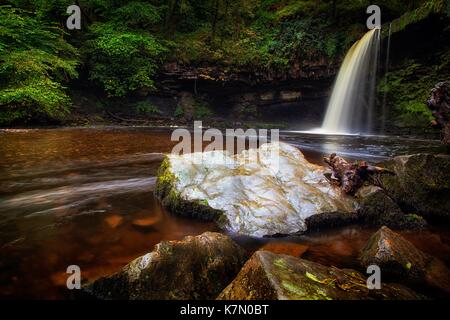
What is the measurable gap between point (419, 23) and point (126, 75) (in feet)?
42.1

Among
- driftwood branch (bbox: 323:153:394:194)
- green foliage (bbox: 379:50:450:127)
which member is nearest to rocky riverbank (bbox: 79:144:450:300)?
driftwood branch (bbox: 323:153:394:194)

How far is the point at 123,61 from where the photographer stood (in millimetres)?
15609

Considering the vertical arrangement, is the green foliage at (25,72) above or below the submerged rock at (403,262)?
above

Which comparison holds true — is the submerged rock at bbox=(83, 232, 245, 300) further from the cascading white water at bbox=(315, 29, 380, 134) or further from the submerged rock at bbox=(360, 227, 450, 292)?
the cascading white water at bbox=(315, 29, 380, 134)

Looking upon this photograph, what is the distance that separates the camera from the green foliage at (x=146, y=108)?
15844 millimetres

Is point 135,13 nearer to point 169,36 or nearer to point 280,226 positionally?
point 169,36

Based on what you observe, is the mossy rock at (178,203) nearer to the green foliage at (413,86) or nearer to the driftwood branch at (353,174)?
the driftwood branch at (353,174)

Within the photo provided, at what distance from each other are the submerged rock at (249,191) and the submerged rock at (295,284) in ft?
3.62

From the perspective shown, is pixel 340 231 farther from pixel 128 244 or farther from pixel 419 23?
pixel 419 23

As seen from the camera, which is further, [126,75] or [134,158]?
[126,75]

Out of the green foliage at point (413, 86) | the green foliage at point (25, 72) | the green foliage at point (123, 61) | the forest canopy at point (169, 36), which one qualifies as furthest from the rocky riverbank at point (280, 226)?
the green foliage at point (123, 61)

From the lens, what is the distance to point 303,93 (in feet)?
52.1

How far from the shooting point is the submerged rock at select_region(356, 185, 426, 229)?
3.57 meters
